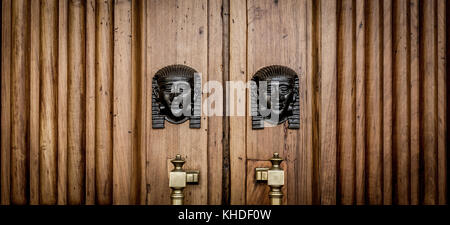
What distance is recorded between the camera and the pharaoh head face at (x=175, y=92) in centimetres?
156

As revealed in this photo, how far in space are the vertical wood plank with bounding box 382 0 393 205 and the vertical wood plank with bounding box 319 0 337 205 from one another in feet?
0.84

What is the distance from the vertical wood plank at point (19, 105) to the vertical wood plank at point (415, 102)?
6.87ft

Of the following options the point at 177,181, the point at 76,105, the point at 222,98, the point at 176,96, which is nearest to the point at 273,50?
the point at 222,98

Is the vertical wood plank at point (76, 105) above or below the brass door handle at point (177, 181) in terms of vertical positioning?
above

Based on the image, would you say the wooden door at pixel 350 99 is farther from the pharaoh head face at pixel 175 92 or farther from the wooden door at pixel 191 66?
the pharaoh head face at pixel 175 92

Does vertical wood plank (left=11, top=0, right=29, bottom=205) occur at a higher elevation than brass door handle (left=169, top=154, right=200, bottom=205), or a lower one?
higher

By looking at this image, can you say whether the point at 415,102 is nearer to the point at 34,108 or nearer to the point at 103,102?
the point at 103,102

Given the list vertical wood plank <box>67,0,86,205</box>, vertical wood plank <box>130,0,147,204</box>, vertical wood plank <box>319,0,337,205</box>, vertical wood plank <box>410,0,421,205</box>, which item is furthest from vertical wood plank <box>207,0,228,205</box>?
vertical wood plank <box>410,0,421,205</box>

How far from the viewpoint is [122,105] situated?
158cm

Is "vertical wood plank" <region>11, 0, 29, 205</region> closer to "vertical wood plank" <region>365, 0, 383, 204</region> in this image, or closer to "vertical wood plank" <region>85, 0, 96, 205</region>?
"vertical wood plank" <region>85, 0, 96, 205</region>

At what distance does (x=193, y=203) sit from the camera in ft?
5.21

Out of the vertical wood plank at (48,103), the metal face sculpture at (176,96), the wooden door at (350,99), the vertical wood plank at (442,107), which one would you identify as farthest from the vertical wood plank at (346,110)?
the vertical wood plank at (48,103)

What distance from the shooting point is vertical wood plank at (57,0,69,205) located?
157cm

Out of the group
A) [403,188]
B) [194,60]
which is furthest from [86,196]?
[403,188]
